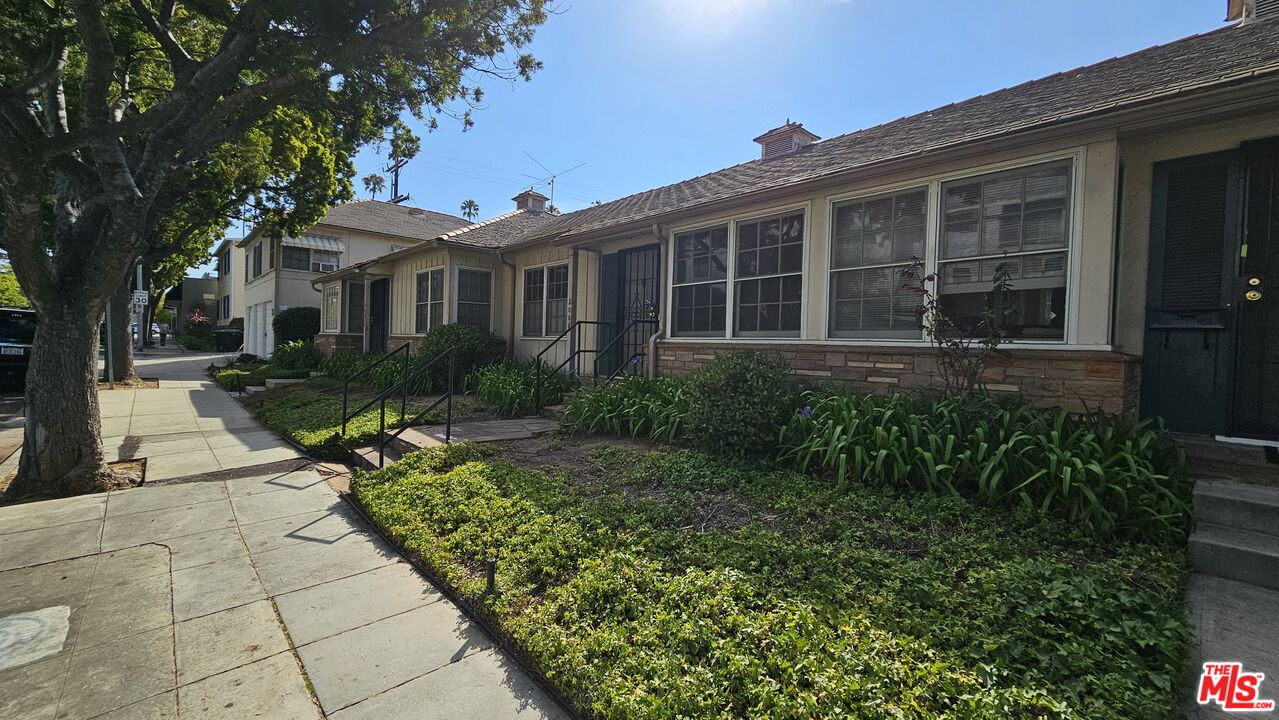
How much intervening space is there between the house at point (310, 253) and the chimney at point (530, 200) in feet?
25.1

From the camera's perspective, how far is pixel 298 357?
14711mm

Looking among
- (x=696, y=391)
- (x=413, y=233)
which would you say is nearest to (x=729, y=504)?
(x=696, y=391)

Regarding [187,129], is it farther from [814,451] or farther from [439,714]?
[814,451]

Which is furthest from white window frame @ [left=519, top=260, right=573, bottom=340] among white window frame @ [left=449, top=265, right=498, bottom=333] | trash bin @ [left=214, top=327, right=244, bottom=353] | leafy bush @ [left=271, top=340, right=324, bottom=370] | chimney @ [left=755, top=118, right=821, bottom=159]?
trash bin @ [left=214, top=327, right=244, bottom=353]

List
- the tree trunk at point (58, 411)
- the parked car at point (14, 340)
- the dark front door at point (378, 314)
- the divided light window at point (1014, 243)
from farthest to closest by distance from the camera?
1. the dark front door at point (378, 314)
2. the parked car at point (14, 340)
3. the tree trunk at point (58, 411)
4. the divided light window at point (1014, 243)

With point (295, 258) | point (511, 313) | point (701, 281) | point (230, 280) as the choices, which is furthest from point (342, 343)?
point (230, 280)

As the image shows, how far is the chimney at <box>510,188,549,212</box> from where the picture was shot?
48.6ft

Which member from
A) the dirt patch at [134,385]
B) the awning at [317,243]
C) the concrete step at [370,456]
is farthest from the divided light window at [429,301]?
the awning at [317,243]

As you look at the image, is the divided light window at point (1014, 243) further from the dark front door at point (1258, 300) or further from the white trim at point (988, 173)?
the dark front door at point (1258, 300)

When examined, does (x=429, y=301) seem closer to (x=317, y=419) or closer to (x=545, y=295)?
(x=545, y=295)

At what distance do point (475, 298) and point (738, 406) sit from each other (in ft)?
25.8

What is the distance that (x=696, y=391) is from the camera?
201 inches

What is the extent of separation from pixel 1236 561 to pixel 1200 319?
2183mm

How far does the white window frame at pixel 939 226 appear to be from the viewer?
13.0ft
